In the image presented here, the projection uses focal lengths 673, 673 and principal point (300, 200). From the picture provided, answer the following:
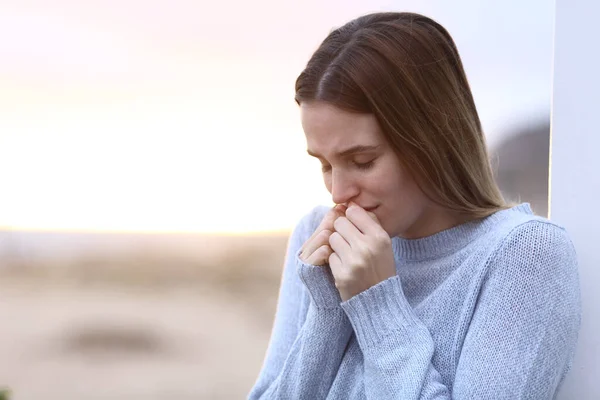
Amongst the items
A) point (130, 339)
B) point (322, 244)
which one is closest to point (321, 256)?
point (322, 244)

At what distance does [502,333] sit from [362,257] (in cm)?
22

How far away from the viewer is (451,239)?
109 centimetres

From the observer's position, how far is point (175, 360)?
3525mm

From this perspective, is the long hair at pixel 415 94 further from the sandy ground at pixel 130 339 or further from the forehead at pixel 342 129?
the sandy ground at pixel 130 339

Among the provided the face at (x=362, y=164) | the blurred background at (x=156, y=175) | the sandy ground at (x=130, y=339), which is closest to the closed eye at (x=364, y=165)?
the face at (x=362, y=164)

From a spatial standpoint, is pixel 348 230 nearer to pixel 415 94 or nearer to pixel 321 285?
pixel 321 285

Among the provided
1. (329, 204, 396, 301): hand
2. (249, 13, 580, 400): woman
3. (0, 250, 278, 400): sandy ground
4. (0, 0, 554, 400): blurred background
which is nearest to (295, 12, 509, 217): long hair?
(249, 13, 580, 400): woman

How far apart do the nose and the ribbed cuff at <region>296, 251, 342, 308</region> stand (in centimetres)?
12

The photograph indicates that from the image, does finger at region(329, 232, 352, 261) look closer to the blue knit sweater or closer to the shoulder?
the blue knit sweater

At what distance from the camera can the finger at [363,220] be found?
100cm

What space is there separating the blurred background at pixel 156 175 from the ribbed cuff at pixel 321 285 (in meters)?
1.02

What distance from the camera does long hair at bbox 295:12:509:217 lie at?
989 mm

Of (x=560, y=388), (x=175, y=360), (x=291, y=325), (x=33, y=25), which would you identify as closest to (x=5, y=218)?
(x=33, y=25)

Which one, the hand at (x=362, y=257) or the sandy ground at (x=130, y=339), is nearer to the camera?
the hand at (x=362, y=257)
